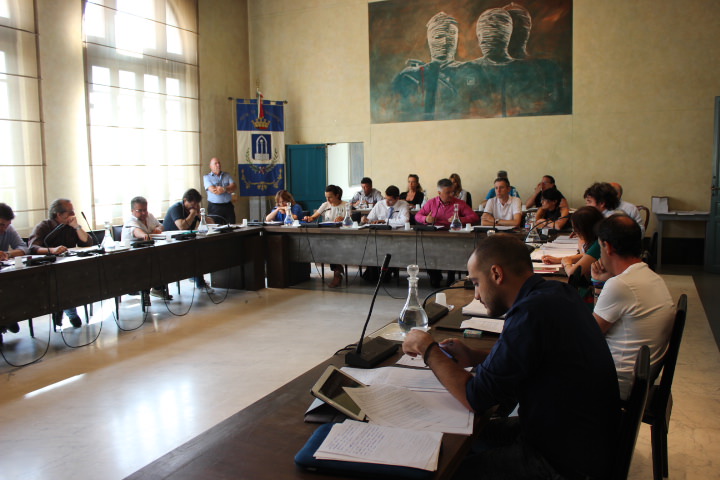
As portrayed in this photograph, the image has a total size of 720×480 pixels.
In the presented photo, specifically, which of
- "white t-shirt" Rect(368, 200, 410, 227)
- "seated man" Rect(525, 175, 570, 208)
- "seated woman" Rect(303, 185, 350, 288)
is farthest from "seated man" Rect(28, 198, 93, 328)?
"seated man" Rect(525, 175, 570, 208)

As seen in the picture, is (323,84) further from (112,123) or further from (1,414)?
(1,414)

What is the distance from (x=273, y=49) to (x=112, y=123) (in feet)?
11.6

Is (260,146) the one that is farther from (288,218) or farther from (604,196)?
(604,196)

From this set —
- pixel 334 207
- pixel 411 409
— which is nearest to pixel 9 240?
pixel 334 207

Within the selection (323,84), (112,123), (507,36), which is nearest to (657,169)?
(507,36)

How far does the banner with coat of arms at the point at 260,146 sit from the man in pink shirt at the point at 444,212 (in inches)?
150

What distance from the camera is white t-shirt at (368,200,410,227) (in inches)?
Result: 275

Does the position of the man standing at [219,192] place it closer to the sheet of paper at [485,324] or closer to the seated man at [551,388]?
the sheet of paper at [485,324]

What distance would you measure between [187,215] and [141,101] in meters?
2.19

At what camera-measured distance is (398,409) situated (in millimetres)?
1538

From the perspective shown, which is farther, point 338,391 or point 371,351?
point 371,351

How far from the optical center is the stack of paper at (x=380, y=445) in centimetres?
127

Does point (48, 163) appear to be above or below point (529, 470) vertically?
above

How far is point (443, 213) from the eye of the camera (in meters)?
6.66
